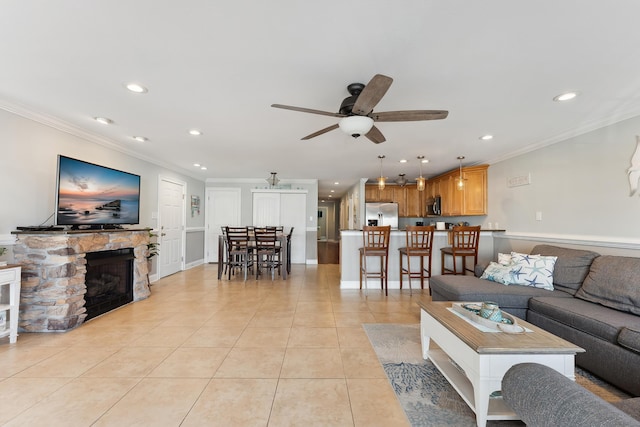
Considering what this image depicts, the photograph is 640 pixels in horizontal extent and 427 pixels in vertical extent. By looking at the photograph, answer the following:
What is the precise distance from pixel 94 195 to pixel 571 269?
5.61 metres

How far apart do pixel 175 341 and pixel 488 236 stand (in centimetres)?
489

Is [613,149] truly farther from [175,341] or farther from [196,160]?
[196,160]

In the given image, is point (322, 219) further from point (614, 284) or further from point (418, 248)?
point (614, 284)

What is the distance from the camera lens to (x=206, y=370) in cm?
210

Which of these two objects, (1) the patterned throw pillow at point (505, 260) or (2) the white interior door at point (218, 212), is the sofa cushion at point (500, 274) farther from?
(2) the white interior door at point (218, 212)

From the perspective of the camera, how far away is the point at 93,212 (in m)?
3.55

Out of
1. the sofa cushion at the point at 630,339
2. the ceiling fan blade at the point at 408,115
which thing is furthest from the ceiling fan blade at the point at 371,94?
the sofa cushion at the point at 630,339

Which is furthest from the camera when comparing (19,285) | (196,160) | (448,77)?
(196,160)

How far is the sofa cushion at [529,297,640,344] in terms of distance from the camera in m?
1.94

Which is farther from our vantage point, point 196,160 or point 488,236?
point 196,160

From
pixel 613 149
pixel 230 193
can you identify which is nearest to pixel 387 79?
pixel 613 149

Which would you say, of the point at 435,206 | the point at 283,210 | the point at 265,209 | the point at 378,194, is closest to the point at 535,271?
the point at 435,206

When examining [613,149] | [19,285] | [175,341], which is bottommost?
[175,341]

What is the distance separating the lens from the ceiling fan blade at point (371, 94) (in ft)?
5.57
